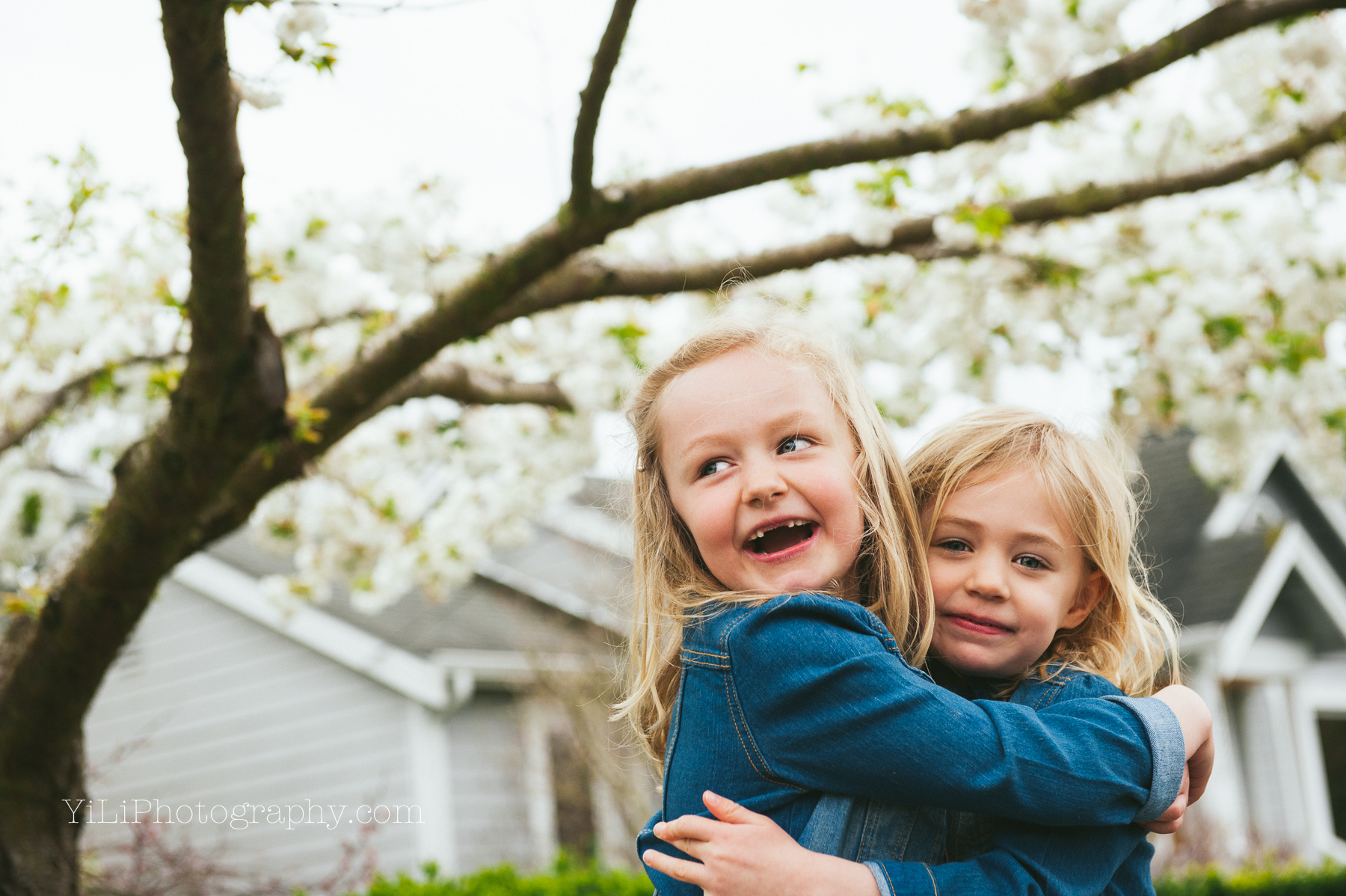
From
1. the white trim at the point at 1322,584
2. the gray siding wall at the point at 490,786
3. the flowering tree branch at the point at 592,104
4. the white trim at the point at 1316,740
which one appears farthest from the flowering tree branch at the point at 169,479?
the white trim at the point at 1322,584

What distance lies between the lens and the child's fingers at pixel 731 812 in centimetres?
146

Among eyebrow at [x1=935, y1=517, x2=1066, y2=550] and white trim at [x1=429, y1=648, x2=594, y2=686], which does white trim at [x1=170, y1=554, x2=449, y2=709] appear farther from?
eyebrow at [x1=935, y1=517, x2=1066, y2=550]

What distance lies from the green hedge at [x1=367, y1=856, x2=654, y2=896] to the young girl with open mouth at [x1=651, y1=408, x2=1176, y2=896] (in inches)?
125

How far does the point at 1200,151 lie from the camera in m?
4.79

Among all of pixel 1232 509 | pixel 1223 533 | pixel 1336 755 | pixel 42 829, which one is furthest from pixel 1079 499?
pixel 1336 755

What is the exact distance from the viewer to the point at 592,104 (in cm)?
267

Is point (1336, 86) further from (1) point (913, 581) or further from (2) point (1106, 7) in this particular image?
(1) point (913, 581)

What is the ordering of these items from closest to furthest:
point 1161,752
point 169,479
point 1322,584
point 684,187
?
point 1161,752 → point 169,479 → point 684,187 → point 1322,584

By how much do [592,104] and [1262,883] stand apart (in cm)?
608

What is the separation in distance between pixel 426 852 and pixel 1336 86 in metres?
7.71

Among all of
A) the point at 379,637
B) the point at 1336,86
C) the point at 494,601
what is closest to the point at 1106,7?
the point at 1336,86

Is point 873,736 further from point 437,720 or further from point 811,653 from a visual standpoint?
point 437,720

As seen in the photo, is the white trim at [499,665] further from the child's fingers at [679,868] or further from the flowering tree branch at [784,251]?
the child's fingers at [679,868]

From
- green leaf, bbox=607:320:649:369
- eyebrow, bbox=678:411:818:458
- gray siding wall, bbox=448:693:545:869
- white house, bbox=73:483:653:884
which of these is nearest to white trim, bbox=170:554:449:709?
white house, bbox=73:483:653:884
